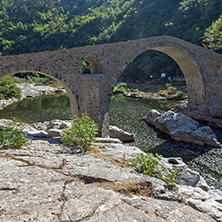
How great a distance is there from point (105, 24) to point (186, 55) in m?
45.8

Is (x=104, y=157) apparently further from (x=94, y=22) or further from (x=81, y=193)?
(x=94, y=22)

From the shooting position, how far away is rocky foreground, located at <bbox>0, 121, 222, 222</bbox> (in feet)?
6.77

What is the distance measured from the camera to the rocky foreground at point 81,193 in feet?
6.77

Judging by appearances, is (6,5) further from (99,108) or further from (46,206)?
(46,206)

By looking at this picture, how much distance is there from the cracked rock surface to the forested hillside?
29.7 metres

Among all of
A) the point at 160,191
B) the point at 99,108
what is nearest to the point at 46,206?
the point at 160,191

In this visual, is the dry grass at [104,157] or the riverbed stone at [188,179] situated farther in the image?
the riverbed stone at [188,179]

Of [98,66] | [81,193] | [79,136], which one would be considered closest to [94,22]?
[98,66]

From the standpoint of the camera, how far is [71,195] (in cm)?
242

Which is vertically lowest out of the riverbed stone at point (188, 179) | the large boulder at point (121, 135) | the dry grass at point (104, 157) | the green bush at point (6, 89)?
the large boulder at point (121, 135)

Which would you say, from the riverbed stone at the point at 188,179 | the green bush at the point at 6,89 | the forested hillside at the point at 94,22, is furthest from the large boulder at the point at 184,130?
the forested hillside at the point at 94,22

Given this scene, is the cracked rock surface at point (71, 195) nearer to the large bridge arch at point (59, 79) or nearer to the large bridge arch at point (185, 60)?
the large bridge arch at point (59, 79)

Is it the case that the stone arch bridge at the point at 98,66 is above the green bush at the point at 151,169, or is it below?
above

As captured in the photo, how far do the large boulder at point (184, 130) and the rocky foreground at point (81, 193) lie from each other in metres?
6.78
